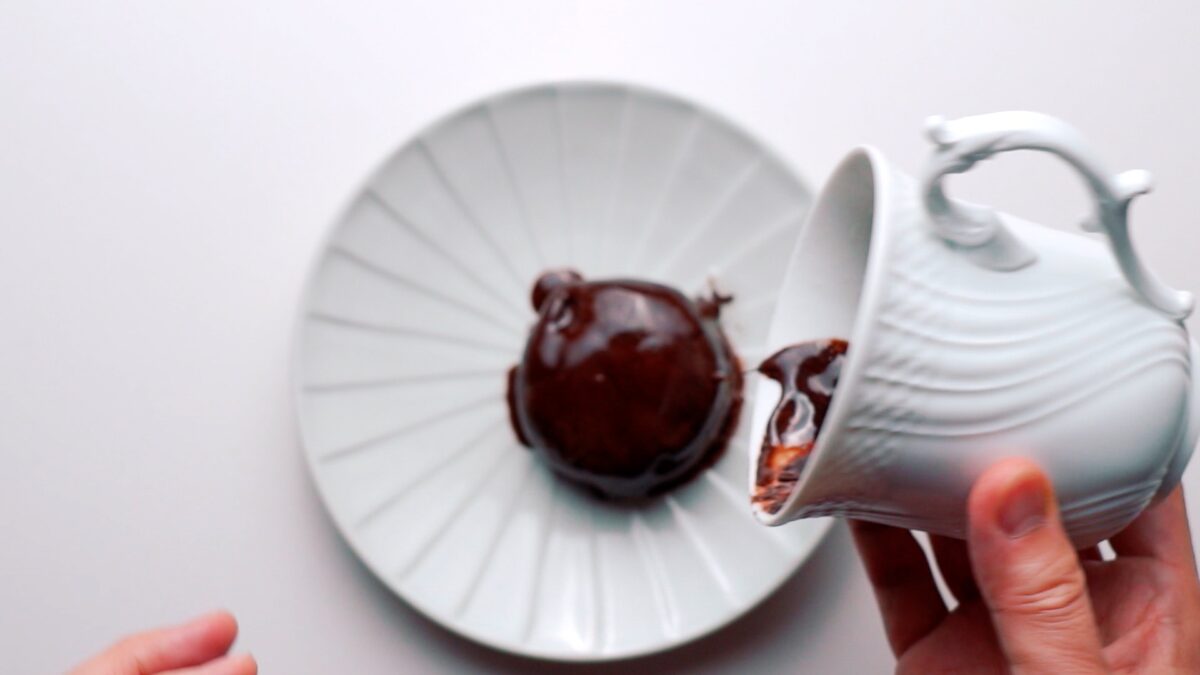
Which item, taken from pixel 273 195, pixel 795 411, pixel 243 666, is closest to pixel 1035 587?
pixel 795 411

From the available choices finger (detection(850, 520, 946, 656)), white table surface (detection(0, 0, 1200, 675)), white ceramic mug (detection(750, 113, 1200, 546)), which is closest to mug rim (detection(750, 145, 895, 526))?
white ceramic mug (detection(750, 113, 1200, 546))

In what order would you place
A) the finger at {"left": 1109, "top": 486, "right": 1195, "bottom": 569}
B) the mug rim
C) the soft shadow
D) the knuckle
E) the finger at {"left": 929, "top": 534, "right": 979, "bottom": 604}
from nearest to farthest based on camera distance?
the mug rim
the knuckle
the finger at {"left": 1109, "top": 486, "right": 1195, "bottom": 569}
the finger at {"left": 929, "top": 534, "right": 979, "bottom": 604}
the soft shadow

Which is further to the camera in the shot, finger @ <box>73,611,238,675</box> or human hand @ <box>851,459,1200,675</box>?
finger @ <box>73,611,238,675</box>

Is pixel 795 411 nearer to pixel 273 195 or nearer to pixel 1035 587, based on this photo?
pixel 1035 587

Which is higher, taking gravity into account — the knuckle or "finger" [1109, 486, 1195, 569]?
the knuckle

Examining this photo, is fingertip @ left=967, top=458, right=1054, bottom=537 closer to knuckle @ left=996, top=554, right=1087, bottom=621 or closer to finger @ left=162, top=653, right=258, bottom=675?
knuckle @ left=996, top=554, right=1087, bottom=621

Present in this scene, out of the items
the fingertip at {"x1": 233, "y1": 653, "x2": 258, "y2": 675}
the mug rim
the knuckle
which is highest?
the mug rim

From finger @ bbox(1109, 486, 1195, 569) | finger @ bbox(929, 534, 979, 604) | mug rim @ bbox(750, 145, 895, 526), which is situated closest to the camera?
mug rim @ bbox(750, 145, 895, 526)

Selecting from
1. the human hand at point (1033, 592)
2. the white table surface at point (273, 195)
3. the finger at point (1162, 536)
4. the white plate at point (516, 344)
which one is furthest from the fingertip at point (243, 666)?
the finger at point (1162, 536)
